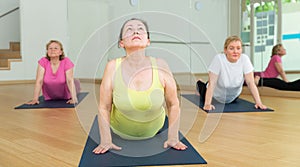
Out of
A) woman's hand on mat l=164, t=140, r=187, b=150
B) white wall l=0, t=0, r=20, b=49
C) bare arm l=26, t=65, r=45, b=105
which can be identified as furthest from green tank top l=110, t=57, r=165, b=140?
white wall l=0, t=0, r=20, b=49

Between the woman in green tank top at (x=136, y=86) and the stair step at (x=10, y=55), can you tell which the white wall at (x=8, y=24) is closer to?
the stair step at (x=10, y=55)

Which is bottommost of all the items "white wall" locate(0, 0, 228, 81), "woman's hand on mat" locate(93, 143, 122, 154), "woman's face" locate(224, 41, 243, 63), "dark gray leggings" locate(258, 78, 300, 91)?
"woman's hand on mat" locate(93, 143, 122, 154)

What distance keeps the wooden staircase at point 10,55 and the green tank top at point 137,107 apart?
5.49 m

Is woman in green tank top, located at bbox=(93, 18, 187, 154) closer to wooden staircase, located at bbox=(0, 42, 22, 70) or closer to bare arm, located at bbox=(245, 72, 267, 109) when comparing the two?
bare arm, located at bbox=(245, 72, 267, 109)

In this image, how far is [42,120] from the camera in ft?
7.84

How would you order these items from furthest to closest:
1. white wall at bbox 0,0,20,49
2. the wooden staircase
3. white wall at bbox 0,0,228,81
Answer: white wall at bbox 0,0,20,49, the wooden staircase, white wall at bbox 0,0,228,81

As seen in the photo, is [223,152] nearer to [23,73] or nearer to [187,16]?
[187,16]

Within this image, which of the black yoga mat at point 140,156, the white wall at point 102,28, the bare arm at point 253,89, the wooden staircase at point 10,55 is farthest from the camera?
the wooden staircase at point 10,55

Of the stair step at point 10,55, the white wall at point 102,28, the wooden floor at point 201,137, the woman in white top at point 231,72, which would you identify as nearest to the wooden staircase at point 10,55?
the stair step at point 10,55

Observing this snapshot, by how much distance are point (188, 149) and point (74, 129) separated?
778mm

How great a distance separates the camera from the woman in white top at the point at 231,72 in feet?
9.68

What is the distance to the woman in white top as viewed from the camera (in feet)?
9.68

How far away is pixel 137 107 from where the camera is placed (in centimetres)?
149

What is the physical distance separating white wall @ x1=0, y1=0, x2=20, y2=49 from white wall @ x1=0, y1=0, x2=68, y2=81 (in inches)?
22.5
